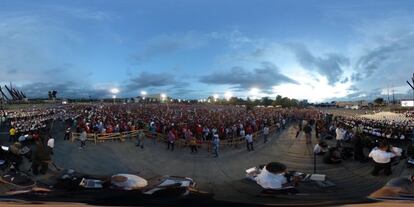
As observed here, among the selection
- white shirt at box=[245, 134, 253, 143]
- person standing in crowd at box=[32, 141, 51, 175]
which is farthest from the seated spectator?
white shirt at box=[245, 134, 253, 143]

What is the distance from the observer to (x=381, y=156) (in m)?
6.07

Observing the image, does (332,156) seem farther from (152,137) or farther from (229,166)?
(152,137)

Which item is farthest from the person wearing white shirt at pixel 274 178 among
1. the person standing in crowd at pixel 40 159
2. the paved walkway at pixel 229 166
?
the person standing in crowd at pixel 40 159

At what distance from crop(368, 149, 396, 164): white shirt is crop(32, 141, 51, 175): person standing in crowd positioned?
21.9 ft

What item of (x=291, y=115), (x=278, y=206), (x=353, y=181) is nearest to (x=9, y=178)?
(x=278, y=206)

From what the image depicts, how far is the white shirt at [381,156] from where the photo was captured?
608 cm

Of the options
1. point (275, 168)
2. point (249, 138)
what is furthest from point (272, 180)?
point (249, 138)

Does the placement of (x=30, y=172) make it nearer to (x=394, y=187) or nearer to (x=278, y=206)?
(x=278, y=206)

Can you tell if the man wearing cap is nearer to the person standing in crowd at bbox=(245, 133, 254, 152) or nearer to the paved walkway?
the paved walkway

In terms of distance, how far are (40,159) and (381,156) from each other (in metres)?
7.12

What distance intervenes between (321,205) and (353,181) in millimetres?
2096

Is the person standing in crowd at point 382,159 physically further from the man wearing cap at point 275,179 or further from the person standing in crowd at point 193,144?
the person standing in crowd at point 193,144

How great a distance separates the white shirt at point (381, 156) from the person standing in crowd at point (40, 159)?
6.66 meters

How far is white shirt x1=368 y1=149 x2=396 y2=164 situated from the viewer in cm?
608
